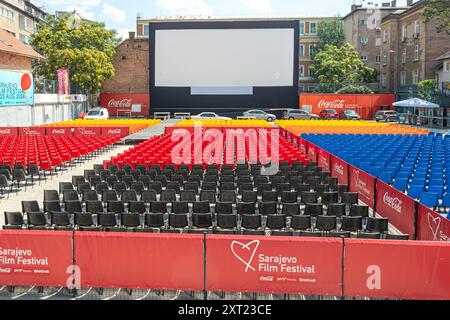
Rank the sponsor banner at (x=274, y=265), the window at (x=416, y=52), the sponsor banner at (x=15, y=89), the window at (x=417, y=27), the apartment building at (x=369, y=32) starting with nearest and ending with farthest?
1. the sponsor banner at (x=274, y=265)
2. the sponsor banner at (x=15, y=89)
3. the window at (x=417, y=27)
4. the window at (x=416, y=52)
5. the apartment building at (x=369, y=32)

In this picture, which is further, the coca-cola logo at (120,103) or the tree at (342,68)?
the tree at (342,68)

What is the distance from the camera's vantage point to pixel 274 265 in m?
8.56

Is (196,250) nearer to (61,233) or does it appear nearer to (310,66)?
(61,233)

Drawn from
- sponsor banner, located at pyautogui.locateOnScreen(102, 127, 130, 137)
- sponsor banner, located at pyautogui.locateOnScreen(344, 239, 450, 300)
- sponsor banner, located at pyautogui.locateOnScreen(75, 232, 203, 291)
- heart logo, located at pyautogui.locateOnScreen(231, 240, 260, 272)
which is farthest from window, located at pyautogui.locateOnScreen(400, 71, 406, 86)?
sponsor banner, located at pyautogui.locateOnScreen(75, 232, 203, 291)

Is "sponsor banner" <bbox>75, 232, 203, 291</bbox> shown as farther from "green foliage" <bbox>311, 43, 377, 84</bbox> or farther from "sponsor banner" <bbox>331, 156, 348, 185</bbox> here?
"green foliage" <bbox>311, 43, 377, 84</bbox>

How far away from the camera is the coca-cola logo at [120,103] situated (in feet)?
212

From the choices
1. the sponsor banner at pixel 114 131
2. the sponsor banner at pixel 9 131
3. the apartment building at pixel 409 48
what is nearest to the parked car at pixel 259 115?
the apartment building at pixel 409 48

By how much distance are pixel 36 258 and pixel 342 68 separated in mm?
66277

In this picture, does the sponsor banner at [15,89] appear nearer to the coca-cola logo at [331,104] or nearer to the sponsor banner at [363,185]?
the sponsor banner at [363,185]

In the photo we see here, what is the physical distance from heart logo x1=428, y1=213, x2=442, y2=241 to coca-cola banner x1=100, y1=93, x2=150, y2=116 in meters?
55.8

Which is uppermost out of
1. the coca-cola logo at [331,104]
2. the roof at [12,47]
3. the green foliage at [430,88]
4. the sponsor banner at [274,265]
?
the roof at [12,47]

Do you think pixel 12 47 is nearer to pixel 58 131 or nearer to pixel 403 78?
pixel 58 131

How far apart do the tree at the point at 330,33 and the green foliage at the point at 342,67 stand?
7.84 m

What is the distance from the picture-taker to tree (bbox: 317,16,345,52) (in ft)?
266
